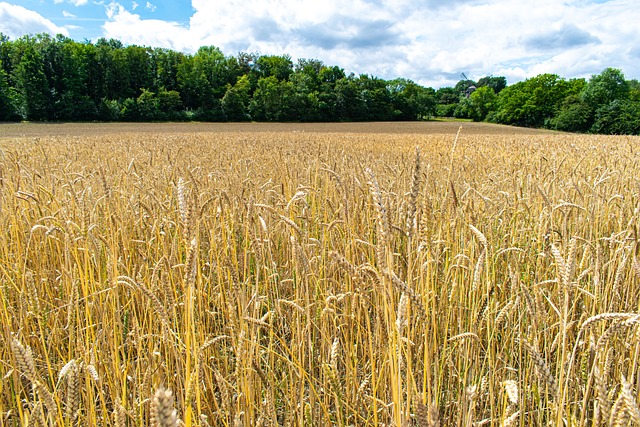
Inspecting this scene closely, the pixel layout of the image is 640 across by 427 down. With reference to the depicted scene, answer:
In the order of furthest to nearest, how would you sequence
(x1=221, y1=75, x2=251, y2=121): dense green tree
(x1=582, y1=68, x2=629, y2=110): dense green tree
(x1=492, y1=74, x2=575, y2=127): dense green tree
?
(x1=492, y1=74, x2=575, y2=127): dense green tree, (x1=221, y1=75, x2=251, y2=121): dense green tree, (x1=582, y1=68, x2=629, y2=110): dense green tree

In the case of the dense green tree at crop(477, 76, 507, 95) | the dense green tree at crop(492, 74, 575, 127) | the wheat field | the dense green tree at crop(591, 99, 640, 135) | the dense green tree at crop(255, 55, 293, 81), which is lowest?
the wheat field

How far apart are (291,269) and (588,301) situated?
1.97 meters

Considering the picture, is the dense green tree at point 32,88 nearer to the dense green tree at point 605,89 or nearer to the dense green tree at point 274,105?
the dense green tree at point 274,105

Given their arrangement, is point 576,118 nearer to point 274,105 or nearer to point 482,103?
point 482,103

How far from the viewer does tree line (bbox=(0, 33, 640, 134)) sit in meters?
54.9

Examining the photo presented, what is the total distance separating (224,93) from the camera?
72.3 m

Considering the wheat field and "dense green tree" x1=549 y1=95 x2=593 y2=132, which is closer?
the wheat field

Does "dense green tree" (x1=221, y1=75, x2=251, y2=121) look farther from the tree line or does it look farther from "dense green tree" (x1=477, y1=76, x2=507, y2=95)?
"dense green tree" (x1=477, y1=76, x2=507, y2=95)

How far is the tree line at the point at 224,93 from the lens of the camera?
180 feet

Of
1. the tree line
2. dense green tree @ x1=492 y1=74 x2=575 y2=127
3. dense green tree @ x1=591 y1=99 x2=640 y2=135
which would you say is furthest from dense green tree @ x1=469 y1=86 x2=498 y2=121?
dense green tree @ x1=591 y1=99 x2=640 y2=135

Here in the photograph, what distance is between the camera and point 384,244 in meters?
0.91

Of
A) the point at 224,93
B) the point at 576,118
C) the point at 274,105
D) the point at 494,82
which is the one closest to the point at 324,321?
the point at 274,105

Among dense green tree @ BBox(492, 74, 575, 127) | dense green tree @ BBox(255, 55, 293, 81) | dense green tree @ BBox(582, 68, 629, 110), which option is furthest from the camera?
dense green tree @ BBox(255, 55, 293, 81)

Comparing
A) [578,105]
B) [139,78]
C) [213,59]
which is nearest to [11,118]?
[139,78]
